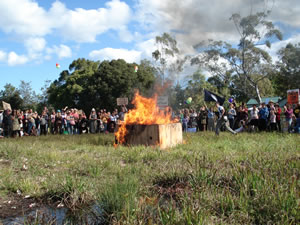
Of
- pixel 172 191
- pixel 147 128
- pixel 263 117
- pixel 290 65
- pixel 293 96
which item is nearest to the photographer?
pixel 172 191

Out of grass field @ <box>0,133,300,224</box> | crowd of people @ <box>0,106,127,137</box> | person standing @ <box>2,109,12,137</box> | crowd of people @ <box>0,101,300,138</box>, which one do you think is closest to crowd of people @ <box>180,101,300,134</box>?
Answer: crowd of people @ <box>0,101,300,138</box>

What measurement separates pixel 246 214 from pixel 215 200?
0.47 meters

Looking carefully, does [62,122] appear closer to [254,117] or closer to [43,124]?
[43,124]

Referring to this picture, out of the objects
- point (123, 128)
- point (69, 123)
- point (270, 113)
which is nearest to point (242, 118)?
point (270, 113)

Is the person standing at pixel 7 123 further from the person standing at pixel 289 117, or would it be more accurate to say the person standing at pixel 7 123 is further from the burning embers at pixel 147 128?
the person standing at pixel 289 117

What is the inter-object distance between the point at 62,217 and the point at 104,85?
38.2 meters

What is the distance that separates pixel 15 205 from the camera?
4277 millimetres

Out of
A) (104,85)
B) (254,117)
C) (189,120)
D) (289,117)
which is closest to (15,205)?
(289,117)

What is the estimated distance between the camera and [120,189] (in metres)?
3.62

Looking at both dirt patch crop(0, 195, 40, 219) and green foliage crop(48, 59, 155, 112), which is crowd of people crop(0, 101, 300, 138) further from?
green foliage crop(48, 59, 155, 112)

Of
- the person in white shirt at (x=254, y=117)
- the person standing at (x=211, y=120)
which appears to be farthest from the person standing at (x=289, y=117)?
the person standing at (x=211, y=120)

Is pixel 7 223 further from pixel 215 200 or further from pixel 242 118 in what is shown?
pixel 242 118

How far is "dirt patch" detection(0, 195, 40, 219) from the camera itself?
397cm

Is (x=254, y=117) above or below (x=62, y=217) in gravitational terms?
above
